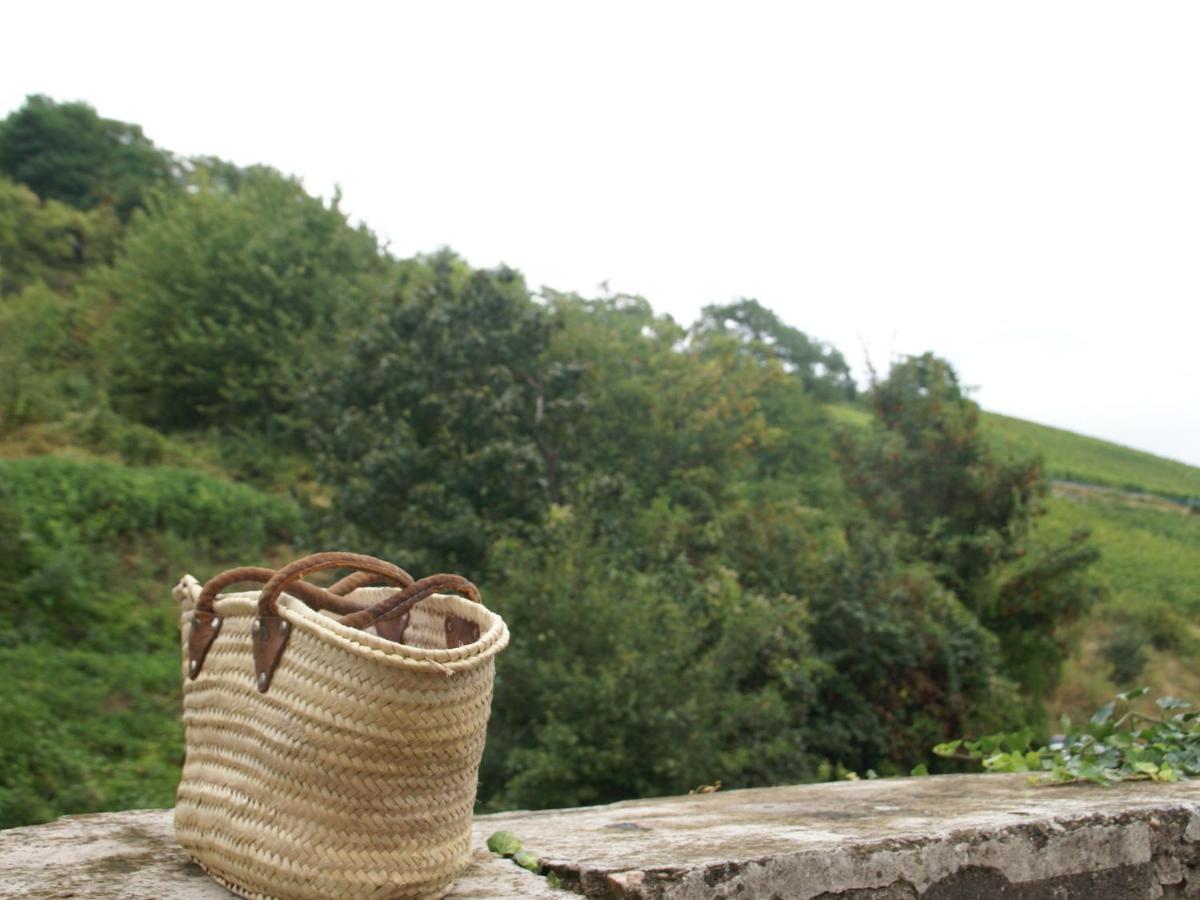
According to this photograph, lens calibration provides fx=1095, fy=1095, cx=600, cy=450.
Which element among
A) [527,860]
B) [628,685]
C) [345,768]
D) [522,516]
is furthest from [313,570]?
[522,516]

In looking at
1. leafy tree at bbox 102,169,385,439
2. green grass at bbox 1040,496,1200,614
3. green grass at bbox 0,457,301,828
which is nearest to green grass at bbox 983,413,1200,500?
green grass at bbox 1040,496,1200,614

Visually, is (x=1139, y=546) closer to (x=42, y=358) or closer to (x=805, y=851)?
(x=805, y=851)

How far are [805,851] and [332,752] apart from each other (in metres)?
0.88

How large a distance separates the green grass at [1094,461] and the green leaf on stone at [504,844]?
11.6 metres

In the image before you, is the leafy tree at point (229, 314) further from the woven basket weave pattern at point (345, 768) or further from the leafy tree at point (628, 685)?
the woven basket weave pattern at point (345, 768)

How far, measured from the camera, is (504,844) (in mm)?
2205

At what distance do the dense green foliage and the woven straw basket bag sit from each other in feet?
15.2

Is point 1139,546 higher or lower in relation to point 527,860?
higher

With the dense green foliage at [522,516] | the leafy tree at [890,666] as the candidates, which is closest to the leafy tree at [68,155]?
the dense green foliage at [522,516]

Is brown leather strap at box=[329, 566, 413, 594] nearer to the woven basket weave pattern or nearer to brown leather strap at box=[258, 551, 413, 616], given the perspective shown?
brown leather strap at box=[258, 551, 413, 616]

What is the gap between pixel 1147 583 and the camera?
44.9ft

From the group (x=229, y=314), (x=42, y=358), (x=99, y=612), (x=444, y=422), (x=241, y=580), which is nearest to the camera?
(x=241, y=580)

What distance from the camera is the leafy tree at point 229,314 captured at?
1992 centimetres

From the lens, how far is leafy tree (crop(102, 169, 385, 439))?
784 inches
